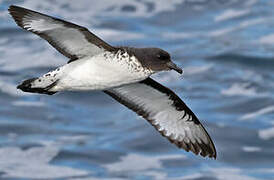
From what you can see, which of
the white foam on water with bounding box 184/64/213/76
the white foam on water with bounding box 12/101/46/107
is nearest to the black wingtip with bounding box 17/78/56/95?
the white foam on water with bounding box 12/101/46/107

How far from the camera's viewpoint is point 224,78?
27.4m

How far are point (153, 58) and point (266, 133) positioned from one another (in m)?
11.9

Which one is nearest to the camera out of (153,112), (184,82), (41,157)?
(153,112)

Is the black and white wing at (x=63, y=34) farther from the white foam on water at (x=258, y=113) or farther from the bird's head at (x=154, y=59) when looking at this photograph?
the white foam on water at (x=258, y=113)

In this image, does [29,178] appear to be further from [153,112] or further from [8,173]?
[153,112]

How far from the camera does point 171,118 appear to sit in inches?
523

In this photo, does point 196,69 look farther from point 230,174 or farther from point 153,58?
point 153,58

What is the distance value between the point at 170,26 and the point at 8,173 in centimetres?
1162

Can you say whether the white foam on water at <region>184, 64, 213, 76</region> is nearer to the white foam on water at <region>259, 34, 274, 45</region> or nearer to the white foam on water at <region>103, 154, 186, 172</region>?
the white foam on water at <region>259, 34, 274, 45</region>

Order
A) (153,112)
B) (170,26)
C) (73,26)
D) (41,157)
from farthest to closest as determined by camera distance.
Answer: (170,26), (41,157), (153,112), (73,26)

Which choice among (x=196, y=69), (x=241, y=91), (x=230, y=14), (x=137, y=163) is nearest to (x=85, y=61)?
(x=137, y=163)

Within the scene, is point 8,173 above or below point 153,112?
above

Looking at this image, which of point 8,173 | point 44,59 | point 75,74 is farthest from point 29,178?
point 75,74

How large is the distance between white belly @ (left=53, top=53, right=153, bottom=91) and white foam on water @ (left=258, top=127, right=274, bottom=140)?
11534mm
